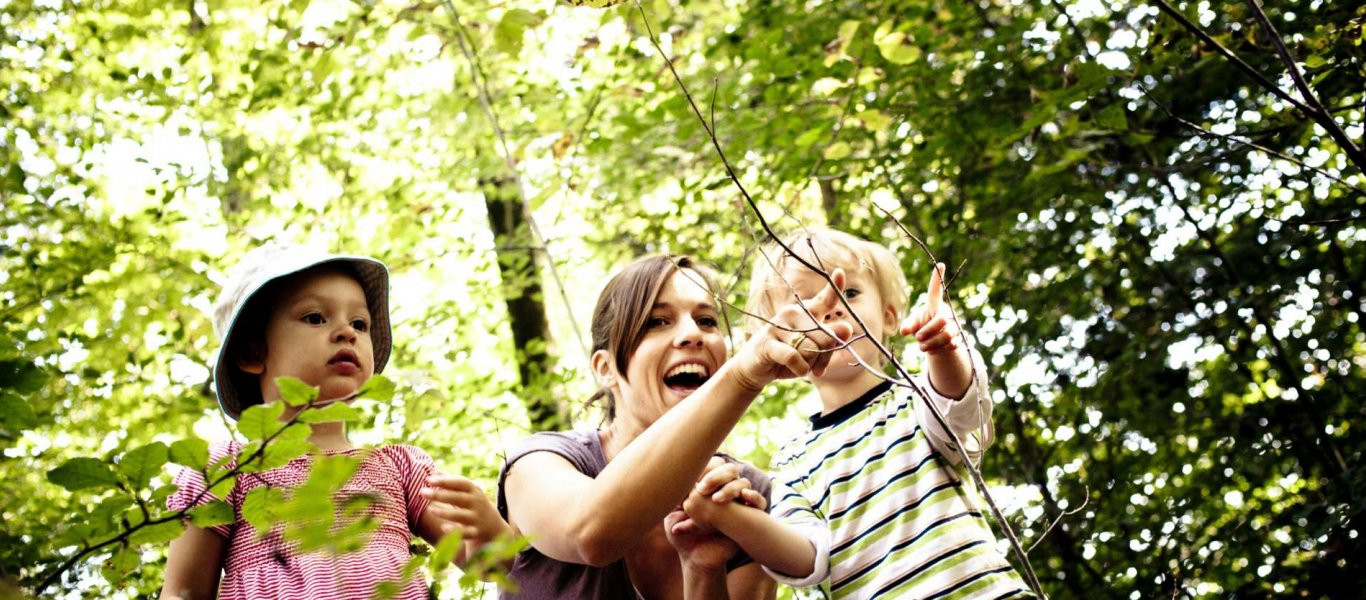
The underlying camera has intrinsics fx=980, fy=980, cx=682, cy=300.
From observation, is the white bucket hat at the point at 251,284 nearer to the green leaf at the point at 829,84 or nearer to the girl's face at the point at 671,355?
the girl's face at the point at 671,355

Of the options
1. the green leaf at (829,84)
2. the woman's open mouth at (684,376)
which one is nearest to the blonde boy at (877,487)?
the woman's open mouth at (684,376)

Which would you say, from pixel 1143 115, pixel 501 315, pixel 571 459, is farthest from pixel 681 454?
pixel 501 315

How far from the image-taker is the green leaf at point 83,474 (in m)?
0.93

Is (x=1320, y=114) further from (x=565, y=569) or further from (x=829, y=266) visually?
(x=565, y=569)

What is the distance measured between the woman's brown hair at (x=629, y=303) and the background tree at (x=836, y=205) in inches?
15.0

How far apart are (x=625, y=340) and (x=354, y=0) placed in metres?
3.07

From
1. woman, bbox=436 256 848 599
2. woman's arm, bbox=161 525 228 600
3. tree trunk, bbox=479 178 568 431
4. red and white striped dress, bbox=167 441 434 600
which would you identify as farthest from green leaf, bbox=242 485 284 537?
tree trunk, bbox=479 178 568 431

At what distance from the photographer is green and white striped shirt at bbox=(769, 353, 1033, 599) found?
1768mm

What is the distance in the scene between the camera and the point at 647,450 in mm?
1408

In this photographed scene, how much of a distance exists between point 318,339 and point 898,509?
1194 mm

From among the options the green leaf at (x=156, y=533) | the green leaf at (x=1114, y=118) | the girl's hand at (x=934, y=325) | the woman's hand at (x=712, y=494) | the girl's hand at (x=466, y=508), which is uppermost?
the green leaf at (x=1114, y=118)

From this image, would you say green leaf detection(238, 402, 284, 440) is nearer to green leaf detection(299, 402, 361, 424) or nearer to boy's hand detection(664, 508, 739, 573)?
green leaf detection(299, 402, 361, 424)

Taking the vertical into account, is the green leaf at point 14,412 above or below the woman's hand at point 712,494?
below

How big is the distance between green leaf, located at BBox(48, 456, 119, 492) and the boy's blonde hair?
1454 millimetres
